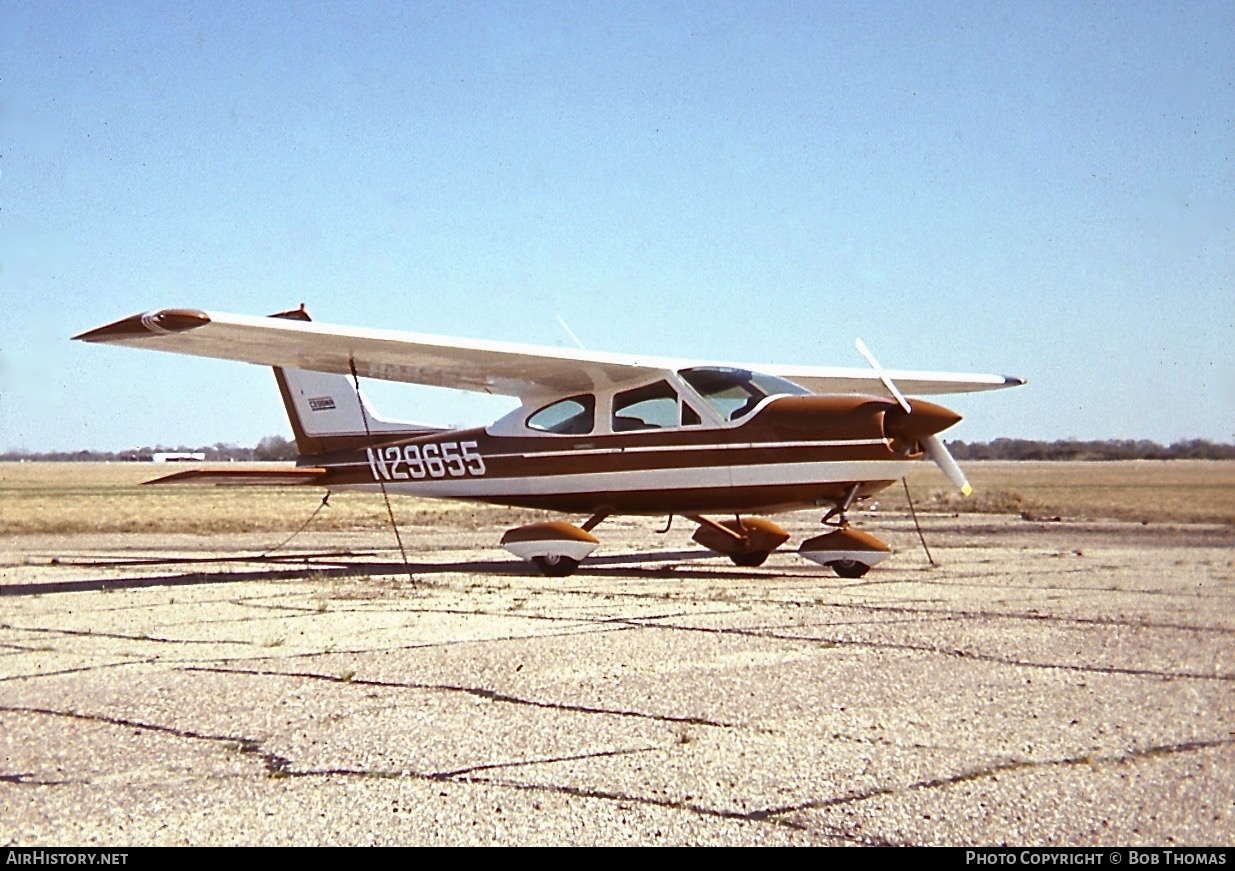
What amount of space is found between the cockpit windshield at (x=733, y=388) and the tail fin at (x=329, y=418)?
437 cm

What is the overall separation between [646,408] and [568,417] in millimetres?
1208

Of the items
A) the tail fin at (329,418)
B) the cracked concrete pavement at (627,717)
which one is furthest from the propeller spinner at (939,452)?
the tail fin at (329,418)

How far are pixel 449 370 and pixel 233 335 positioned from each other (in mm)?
3313

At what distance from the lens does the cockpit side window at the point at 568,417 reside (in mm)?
13430

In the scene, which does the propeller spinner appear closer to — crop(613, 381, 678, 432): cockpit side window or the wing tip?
crop(613, 381, 678, 432): cockpit side window

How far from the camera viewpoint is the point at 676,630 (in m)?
7.68

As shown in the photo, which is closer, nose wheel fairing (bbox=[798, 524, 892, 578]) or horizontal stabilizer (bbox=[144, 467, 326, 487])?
nose wheel fairing (bbox=[798, 524, 892, 578])

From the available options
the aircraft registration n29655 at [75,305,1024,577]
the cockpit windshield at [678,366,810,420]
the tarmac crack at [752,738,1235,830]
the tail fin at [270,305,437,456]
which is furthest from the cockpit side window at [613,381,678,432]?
the tarmac crack at [752,738,1235,830]

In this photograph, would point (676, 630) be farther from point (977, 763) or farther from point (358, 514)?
point (358, 514)

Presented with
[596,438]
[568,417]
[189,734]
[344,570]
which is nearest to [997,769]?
[189,734]

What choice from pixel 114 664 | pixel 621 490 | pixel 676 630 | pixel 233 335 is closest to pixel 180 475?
pixel 233 335

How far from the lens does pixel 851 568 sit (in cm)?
1187

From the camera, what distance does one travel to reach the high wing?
32.8 feet

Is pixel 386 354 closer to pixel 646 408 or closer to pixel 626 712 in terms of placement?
pixel 646 408
